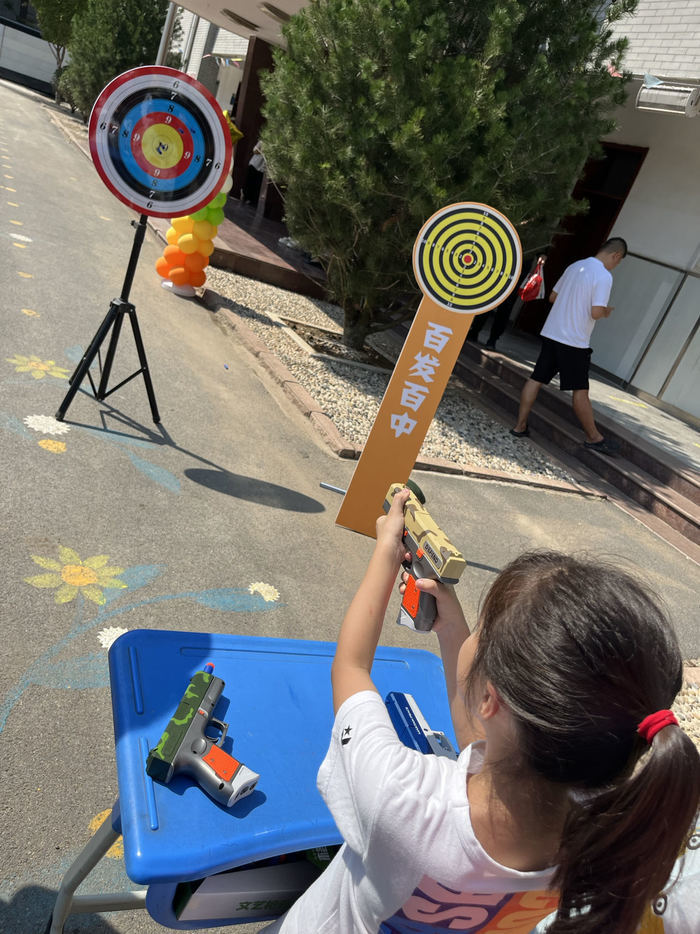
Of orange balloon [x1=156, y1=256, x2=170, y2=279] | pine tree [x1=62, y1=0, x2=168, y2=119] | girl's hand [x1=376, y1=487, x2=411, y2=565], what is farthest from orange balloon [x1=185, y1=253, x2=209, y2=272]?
pine tree [x1=62, y1=0, x2=168, y2=119]

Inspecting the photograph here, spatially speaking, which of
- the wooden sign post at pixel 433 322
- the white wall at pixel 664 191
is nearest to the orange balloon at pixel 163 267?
the wooden sign post at pixel 433 322

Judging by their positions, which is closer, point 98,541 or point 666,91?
point 98,541

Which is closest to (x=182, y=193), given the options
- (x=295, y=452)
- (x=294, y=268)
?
(x=295, y=452)

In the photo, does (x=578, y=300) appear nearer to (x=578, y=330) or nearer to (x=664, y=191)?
(x=578, y=330)

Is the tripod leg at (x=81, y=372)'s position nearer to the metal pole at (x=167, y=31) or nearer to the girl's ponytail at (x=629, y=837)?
the girl's ponytail at (x=629, y=837)

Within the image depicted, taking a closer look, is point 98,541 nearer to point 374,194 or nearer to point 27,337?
point 27,337

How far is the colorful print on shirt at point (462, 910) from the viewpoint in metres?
1.10

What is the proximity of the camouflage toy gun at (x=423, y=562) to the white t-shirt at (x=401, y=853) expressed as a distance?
320 mm

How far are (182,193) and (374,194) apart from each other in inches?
118

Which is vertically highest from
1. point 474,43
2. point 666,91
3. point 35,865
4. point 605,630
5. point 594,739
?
point 666,91

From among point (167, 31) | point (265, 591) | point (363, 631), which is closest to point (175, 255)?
point (265, 591)

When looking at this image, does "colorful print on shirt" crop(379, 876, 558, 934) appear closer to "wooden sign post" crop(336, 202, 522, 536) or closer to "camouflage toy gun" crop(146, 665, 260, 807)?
"camouflage toy gun" crop(146, 665, 260, 807)

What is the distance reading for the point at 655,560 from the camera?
221 inches

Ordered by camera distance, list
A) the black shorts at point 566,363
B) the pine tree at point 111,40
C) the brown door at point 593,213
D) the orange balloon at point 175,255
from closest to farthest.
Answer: the black shorts at point 566,363
the orange balloon at point 175,255
the brown door at point 593,213
the pine tree at point 111,40
